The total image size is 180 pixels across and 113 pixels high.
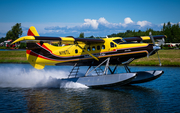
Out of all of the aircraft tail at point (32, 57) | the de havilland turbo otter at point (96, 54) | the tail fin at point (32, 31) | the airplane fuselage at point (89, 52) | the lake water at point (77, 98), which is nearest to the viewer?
the lake water at point (77, 98)

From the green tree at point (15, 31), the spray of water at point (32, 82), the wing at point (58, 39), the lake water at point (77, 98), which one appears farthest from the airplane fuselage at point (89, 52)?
the green tree at point (15, 31)

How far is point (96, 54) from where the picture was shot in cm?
1580

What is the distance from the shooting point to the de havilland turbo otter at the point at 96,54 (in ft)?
47.4

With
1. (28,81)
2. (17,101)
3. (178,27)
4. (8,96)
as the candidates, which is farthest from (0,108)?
(178,27)

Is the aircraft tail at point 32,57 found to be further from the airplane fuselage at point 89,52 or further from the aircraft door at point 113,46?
the aircraft door at point 113,46

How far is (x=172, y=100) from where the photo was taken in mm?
11852

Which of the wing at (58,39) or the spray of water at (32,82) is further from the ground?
the wing at (58,39)

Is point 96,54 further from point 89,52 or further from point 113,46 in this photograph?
point 113,46

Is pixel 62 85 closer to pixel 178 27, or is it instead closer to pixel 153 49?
pixel 153 49

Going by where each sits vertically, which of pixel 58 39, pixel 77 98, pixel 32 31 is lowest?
pixel 77 98

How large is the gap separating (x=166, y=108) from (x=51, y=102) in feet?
20.2

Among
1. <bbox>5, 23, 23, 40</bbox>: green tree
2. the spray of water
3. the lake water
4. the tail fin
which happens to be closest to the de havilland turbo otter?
the tail fin

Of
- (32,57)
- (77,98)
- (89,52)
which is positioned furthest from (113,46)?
(32,57)

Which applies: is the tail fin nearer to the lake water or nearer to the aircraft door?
the lake water
